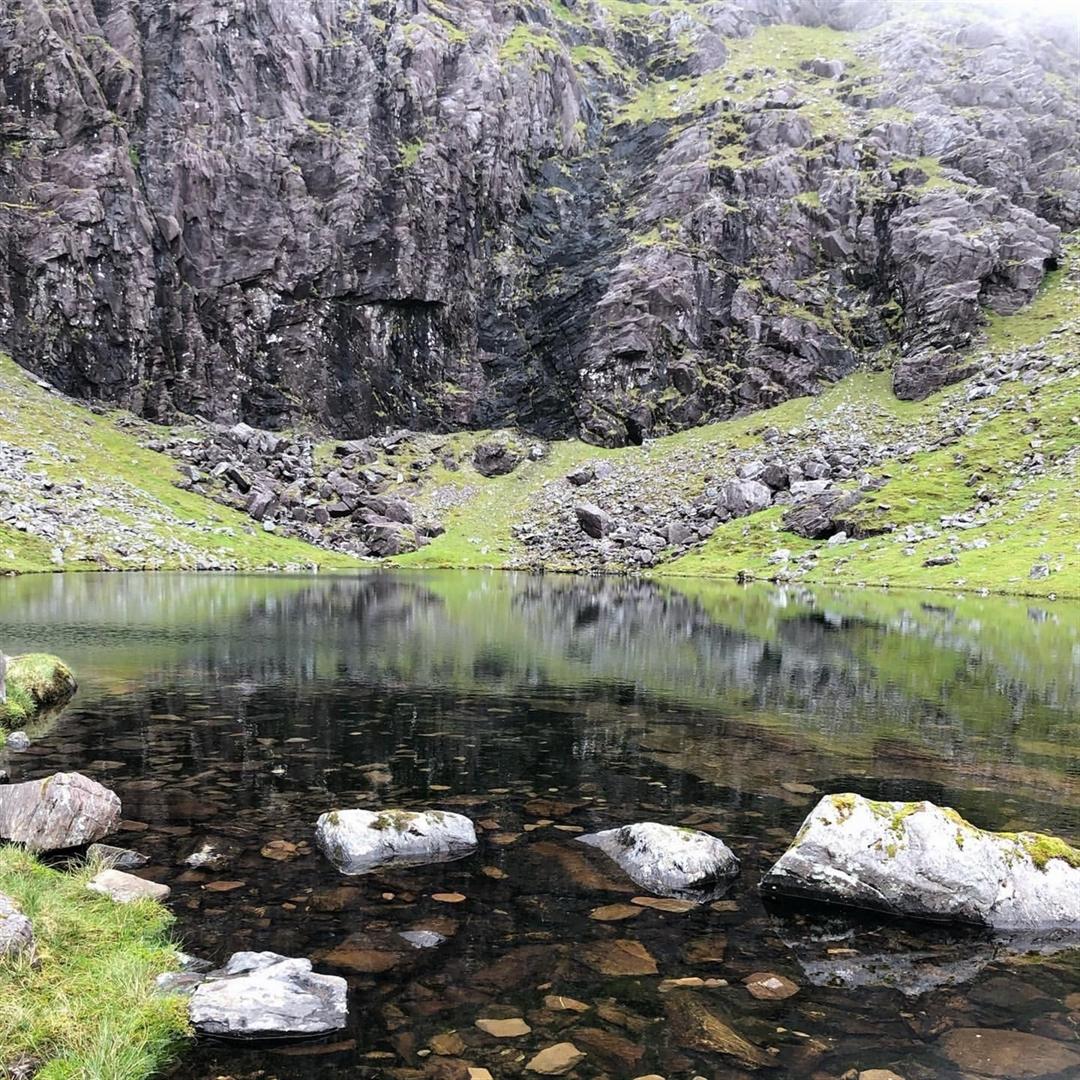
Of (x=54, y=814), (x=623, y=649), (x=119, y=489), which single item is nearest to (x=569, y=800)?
(x=54, y=814)

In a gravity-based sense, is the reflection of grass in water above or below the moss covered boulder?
below

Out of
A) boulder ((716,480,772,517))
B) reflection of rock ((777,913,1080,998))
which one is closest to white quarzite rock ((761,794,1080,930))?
reflection of rock ((777,913,1080,998))

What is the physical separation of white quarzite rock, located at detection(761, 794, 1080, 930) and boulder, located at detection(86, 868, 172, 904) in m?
10.5

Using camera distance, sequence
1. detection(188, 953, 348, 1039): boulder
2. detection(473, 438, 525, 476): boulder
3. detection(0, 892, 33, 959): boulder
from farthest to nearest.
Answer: detection(473, 438, 525, 476): boulder < detection(0, 892, 33, 959): boulder < detection(188, 953, 348, 1039): boulder

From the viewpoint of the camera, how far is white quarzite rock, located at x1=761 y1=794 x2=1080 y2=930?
13.0m

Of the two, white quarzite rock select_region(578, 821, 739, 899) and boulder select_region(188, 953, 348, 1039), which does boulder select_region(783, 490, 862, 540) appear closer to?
white quarzite rock select_region(578, 821, 739, 899)

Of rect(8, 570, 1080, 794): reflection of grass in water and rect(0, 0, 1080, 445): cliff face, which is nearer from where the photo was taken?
rect(8, 570, 1080, 794): reflection of grass in water

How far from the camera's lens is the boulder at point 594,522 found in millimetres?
151625

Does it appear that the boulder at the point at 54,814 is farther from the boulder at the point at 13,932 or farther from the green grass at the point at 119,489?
the green grass at the point at 119,489

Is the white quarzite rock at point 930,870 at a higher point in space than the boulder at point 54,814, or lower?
higher

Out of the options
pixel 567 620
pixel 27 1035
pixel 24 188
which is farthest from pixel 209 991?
pixel 24 188

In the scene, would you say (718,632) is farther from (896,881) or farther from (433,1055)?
(433,1055)

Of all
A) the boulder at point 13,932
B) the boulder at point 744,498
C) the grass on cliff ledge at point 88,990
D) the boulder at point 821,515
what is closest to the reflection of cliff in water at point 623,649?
the grass on cliff ledge at point 88,990

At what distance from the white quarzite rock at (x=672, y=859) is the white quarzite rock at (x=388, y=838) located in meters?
3.10
